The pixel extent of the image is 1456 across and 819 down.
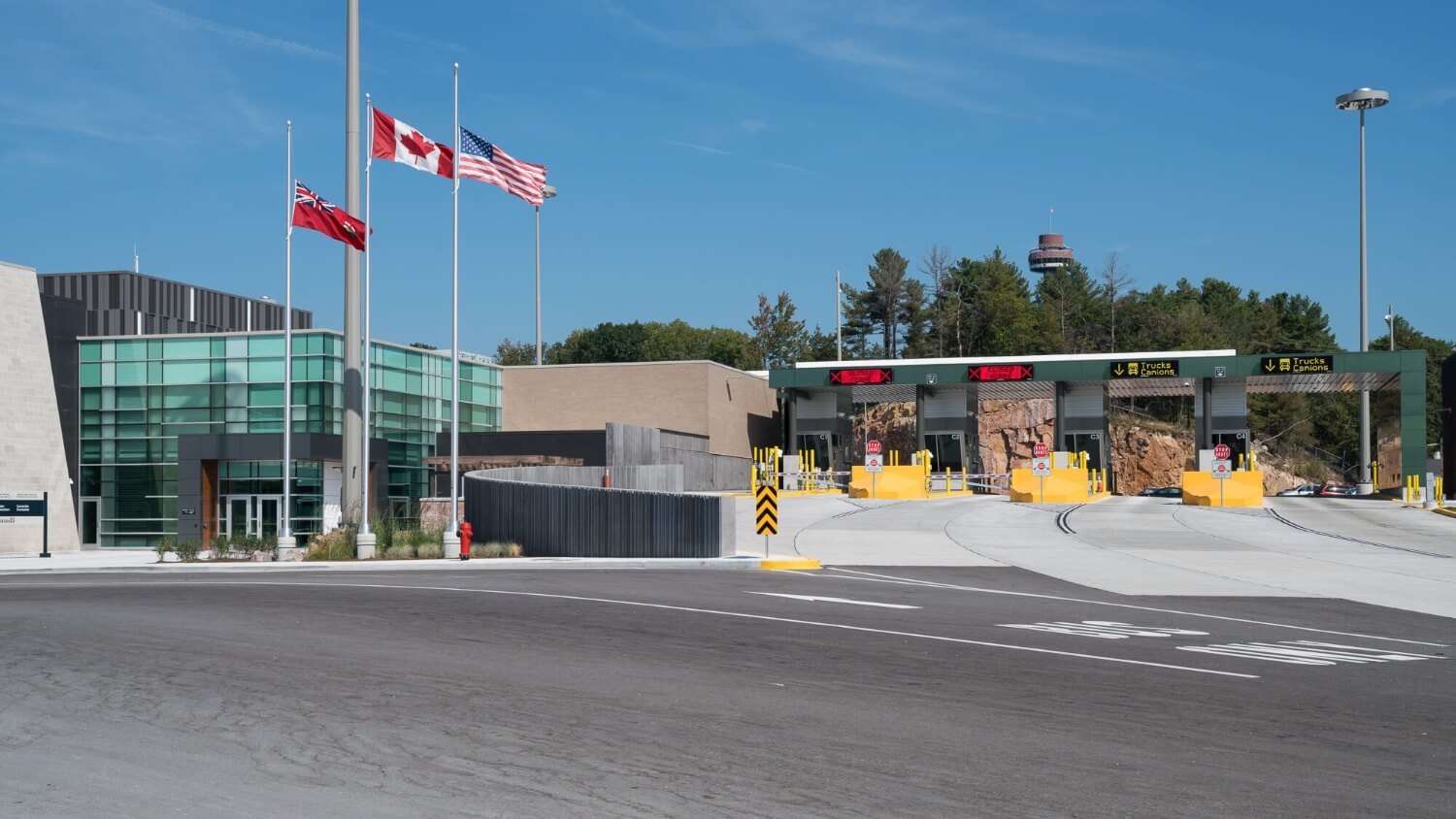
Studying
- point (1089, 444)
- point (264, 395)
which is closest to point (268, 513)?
point (264, 395)

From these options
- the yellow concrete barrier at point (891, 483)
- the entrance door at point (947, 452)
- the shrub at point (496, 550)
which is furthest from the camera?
the entrance door at point (947, 452)

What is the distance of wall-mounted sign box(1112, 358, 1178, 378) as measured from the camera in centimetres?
6156

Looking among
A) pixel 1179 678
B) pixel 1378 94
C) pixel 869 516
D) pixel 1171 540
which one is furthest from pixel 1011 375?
pixel 1179 678

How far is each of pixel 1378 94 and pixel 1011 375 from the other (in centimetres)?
2054

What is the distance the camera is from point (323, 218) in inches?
1223

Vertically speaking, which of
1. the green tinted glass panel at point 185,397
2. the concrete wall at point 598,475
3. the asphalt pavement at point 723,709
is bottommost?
the asphalt pavement at point 723,709

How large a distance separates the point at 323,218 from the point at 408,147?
2.54 meters

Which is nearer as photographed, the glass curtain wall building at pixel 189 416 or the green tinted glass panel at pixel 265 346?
the glass curtain wall building at pixel 189 416

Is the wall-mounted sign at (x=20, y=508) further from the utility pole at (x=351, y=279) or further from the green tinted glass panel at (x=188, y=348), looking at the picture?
the utility pole at (x=351, y=279)

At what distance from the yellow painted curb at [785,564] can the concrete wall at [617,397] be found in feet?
121

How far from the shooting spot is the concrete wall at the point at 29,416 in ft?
152

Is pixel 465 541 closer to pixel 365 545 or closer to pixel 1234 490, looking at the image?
pixel 365 545

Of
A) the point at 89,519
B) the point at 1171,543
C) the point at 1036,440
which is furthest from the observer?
the point at 1036,440

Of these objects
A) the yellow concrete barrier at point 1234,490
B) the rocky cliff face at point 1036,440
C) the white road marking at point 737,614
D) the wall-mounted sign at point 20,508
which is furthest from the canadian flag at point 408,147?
the rocky cliff face at point 1036,440
